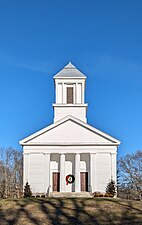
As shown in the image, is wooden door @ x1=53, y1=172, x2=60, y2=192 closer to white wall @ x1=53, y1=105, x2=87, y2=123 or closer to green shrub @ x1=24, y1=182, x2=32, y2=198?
green shrub @ x1=24, y1=182, x2=32, y2=198

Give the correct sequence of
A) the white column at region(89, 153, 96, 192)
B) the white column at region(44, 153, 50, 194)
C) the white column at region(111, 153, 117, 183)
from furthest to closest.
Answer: the white column at region(111, 153, 117, 183) < the white column at region(89, 153, 96, 192) < the white column at region(44, 153, 50, 194)

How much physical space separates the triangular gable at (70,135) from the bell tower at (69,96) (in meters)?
3.61

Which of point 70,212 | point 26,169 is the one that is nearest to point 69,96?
point 26,169

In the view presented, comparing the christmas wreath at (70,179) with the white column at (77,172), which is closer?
the white column at (77,172)

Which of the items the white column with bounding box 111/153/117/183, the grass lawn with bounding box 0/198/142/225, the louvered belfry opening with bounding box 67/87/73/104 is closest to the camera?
the grass lawn with bounding box 0/198/142/225

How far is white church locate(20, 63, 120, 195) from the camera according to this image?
4047 centimetres

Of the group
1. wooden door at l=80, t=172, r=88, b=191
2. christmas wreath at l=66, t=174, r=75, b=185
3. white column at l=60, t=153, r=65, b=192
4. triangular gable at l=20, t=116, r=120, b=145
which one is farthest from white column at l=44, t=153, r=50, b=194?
wooden door at l=80, t=172, r=88, b=191

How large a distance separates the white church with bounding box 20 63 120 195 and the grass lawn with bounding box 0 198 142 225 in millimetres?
12602

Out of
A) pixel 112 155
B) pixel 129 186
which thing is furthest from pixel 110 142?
pixel 129 186

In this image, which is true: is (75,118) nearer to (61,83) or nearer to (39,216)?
(61,83)

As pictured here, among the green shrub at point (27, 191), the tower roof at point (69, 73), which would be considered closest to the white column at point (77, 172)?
the green shrub at point (27, 191)

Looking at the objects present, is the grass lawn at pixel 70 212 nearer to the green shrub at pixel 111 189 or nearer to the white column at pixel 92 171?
the green shrub at pixel 111 189

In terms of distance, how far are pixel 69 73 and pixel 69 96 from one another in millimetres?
2792

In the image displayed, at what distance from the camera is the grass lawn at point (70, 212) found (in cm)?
2118
